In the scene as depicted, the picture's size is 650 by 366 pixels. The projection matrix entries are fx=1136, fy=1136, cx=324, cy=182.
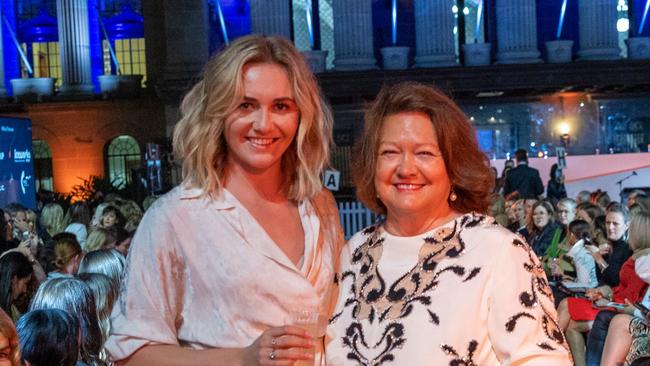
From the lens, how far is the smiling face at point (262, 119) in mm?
3703

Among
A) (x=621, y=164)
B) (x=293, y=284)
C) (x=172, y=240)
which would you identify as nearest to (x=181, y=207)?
(x=172, y=240)

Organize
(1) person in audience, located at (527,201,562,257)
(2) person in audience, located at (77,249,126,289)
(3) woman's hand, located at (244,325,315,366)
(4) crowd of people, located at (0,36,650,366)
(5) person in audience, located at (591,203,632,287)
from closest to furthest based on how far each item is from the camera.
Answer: (3) woman's hand, located at (244,325,315,366) → (4) crowd of people, located at (0,36,650,366) → (2) person in audience, located at (77,249,126,289) → (5) person in audience, located at (591,203,632,287) → (1) person in audience, located at (527,201,562,257)

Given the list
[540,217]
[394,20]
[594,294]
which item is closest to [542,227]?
[540,217]

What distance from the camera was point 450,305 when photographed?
345 cm

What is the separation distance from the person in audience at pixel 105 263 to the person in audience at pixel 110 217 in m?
6.28

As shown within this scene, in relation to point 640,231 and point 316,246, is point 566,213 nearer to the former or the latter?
point 640,231

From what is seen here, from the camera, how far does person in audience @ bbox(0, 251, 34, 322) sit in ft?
28.9

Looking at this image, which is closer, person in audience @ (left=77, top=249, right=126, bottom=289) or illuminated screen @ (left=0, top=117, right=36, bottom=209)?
person in audience @ (left=77, top=249, right=126, bottom=289)

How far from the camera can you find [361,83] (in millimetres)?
35062

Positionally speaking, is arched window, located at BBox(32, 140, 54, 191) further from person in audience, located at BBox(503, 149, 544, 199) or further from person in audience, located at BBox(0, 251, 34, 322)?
person in audience, located at BBox(0, 251, 34, 322)

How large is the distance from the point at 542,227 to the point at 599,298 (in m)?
4.41

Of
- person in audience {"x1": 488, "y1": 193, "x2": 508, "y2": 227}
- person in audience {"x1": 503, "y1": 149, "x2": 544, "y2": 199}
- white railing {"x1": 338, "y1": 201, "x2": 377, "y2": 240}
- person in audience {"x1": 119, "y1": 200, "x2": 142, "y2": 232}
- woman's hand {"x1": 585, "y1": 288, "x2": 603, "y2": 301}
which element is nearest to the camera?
woman's hand {"x1": 585, "y1": 288, "x2": 603, "y2": 301}

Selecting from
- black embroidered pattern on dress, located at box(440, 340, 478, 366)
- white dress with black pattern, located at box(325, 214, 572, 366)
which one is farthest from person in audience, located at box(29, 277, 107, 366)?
black embroidered pattern on dress, located at box(440, 340, 478, 366)

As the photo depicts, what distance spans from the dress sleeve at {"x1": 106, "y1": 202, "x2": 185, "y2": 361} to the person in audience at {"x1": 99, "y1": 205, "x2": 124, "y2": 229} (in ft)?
38.1
